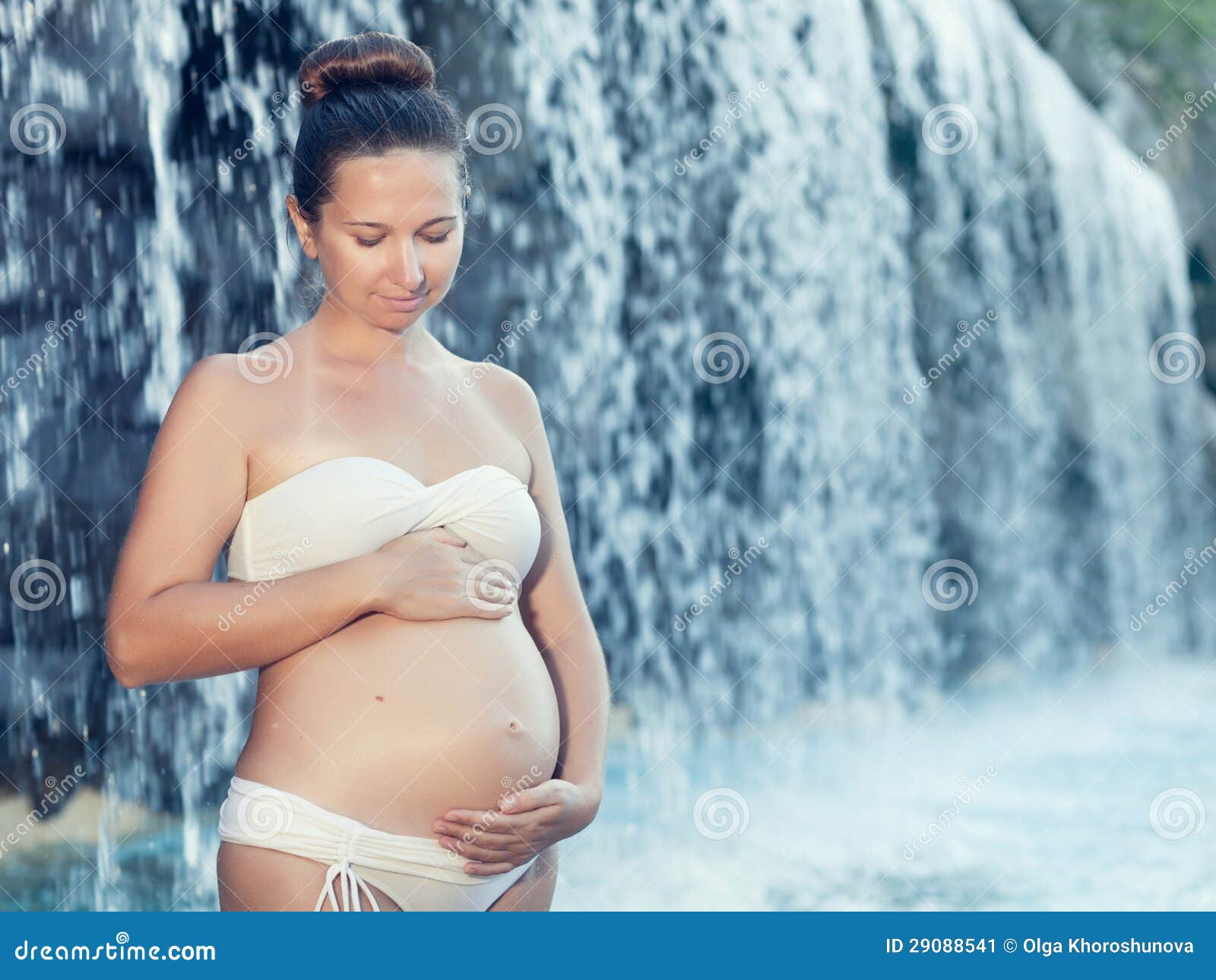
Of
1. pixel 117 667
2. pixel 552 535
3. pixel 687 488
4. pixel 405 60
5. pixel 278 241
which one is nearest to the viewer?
pixel 117 667

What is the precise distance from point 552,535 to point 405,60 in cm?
66

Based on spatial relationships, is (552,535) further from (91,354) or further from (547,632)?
(91,354)

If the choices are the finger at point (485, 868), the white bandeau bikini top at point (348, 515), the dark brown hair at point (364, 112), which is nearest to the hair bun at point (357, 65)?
the dark brown hair at point (364, 112)

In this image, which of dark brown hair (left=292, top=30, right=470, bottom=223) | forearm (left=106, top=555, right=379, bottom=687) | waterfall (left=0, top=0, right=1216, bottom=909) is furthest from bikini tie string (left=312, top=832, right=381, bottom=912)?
waterfall (left=0, top=0, right=1216, bottom=909)

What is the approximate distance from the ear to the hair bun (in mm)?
135

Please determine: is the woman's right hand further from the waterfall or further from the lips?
the waterfall

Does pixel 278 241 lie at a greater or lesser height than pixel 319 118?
greater

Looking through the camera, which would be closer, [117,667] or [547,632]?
[117,667]

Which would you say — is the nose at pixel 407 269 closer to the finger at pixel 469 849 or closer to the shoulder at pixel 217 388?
the shoulder at pixel 217 388

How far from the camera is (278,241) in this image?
470cm

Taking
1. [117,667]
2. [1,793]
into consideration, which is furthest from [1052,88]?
[117,667]

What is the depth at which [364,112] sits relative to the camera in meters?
1.71

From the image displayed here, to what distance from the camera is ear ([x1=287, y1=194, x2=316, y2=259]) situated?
1.74 meters

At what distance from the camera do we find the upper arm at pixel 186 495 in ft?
5.21
